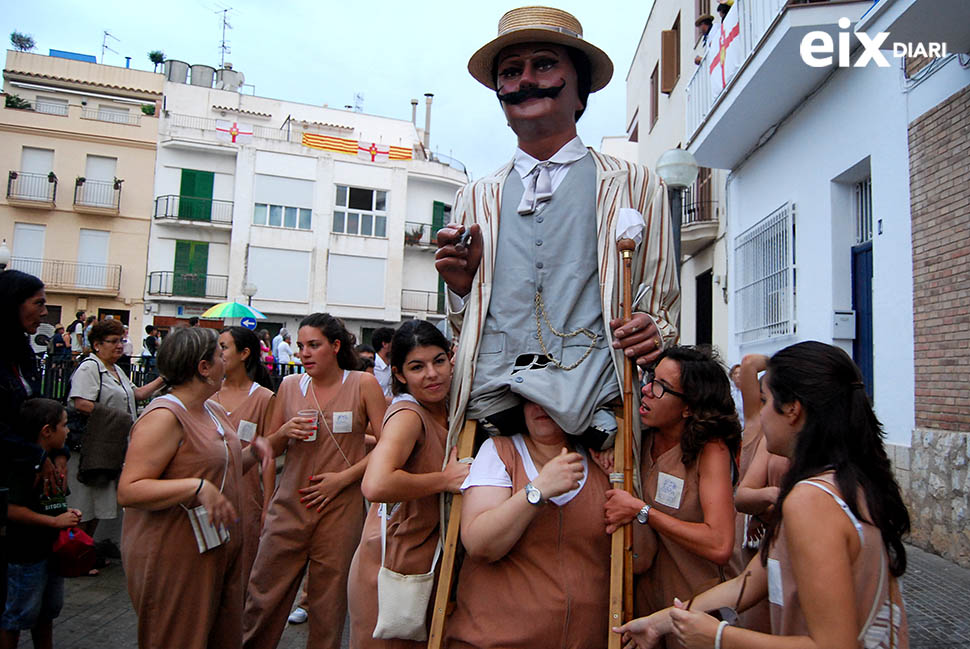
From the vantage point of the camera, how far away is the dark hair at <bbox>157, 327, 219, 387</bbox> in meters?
3.15

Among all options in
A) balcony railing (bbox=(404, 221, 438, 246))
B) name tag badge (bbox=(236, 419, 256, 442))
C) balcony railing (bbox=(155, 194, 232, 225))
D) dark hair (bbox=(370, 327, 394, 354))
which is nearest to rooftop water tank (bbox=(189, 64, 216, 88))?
balcony railing (bbox=(155, 194, 232, 225))

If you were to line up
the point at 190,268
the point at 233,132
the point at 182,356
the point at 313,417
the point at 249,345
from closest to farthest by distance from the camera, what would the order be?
the point at 182,356 → the point at 313,417 → the point at 249,345 → the point at 190,268 → the point at 233,132

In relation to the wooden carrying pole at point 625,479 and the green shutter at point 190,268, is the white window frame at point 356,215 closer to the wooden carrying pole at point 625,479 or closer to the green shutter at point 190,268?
the green shutter at point 190,268

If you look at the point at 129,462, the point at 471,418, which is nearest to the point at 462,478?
the point at 471,418

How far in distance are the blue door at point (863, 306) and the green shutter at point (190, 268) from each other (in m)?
26.9

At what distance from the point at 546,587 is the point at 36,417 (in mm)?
2855

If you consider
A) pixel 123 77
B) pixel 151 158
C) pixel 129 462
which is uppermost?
pixel 123 77

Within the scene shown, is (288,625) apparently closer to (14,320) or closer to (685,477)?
(14,320)

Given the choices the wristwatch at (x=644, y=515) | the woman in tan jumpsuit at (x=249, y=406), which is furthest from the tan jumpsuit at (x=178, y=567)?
the wristwatch at (x=644, y=515)

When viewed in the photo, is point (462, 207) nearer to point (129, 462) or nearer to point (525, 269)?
point (525, 269)

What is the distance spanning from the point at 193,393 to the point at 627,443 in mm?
1997

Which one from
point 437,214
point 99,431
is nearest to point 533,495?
point 99,431

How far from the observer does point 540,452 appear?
231 centimetres

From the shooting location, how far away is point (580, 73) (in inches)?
105
